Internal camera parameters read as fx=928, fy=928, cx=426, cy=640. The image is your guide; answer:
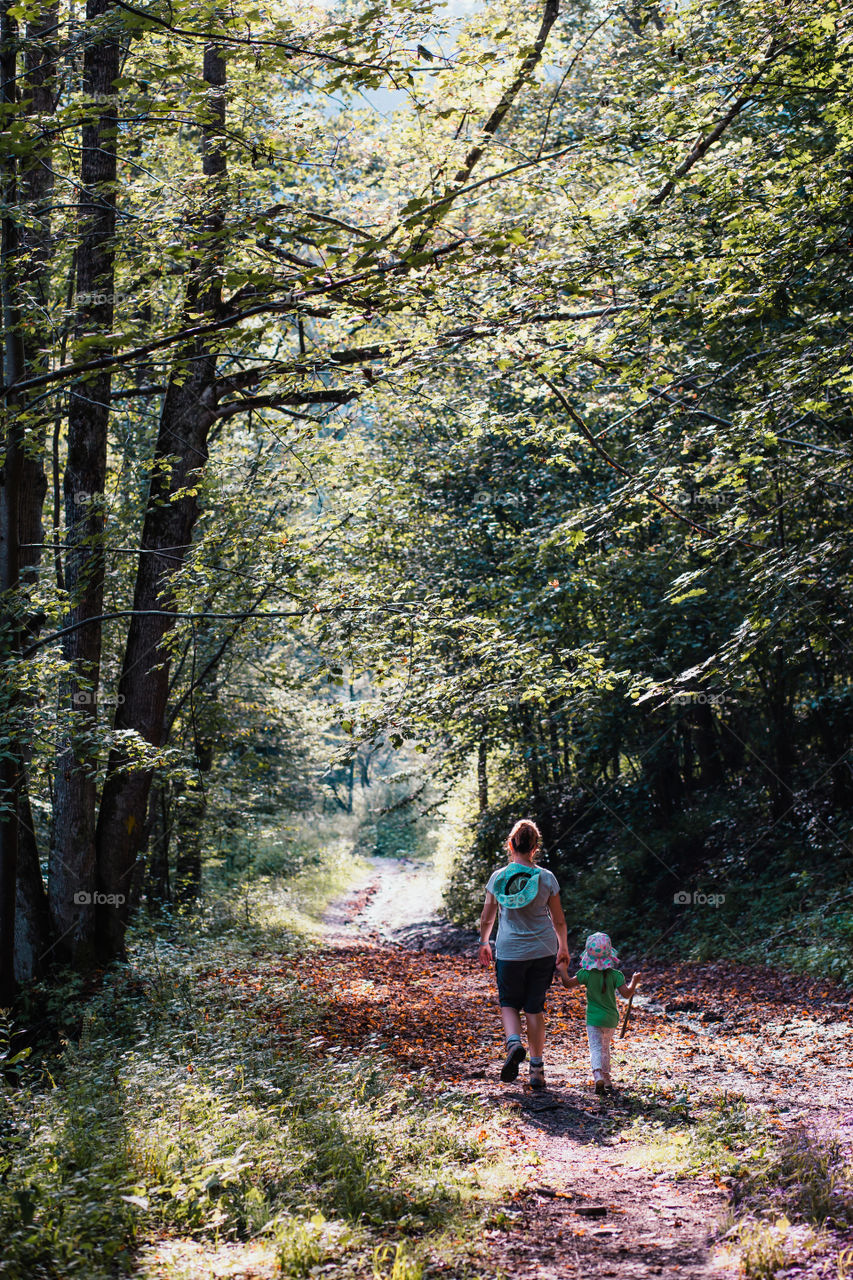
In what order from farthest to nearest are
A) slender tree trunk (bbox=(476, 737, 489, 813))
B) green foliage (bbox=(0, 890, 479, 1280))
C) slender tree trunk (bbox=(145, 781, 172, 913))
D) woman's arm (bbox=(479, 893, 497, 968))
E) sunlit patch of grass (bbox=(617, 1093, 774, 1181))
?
1. slender tree trunk (bbox=(476, 737, 489, 813))
2. slender tree trunk (bbox=(145, 781, 172, 913))
3. woman's arm (bbox=(479, 893, 497, 968))
4. sunlit patch of grass (bbox=(617, 1093, 774, 1181))
5. green foliage (bbox=(0, 890, 479, 1280))

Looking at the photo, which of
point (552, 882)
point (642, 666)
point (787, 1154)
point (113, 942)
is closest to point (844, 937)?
point (642, 666)

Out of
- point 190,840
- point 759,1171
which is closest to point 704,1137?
point 759,1171

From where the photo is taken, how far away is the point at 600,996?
21.5 feet

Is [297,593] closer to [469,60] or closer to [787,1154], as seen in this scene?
[469,60]

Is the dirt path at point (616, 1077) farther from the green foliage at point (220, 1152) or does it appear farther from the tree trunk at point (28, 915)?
the tree trunk at point (28, 915)

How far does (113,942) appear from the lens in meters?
10.1

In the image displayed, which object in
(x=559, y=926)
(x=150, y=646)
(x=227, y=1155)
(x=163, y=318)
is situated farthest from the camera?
(x=150, y=646)

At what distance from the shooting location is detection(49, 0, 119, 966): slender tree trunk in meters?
8.90

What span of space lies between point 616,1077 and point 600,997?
96 cm

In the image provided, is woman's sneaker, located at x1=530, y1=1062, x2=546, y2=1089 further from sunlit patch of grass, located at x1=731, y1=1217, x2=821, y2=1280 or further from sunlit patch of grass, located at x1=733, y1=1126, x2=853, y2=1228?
sunlit patch of grass, located at x1=731, y1=1217, x2=821, y2=1280

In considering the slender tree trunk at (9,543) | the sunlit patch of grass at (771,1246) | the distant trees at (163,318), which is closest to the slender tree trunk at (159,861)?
the distant trees at (163,318)

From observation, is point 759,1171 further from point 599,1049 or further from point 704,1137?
point 599,1049

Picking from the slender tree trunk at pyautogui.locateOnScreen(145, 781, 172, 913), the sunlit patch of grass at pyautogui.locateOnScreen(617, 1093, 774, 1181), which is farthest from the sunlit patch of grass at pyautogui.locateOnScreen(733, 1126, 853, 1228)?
the slender tree trunk at pyautogui.locateOnScreen(145, 781, 172, 913)

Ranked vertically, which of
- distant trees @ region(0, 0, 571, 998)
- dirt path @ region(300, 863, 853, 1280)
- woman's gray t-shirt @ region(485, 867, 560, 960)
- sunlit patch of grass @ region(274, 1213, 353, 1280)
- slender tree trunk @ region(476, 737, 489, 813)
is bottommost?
dirt path @ region(300, 863, 853, 1280)
